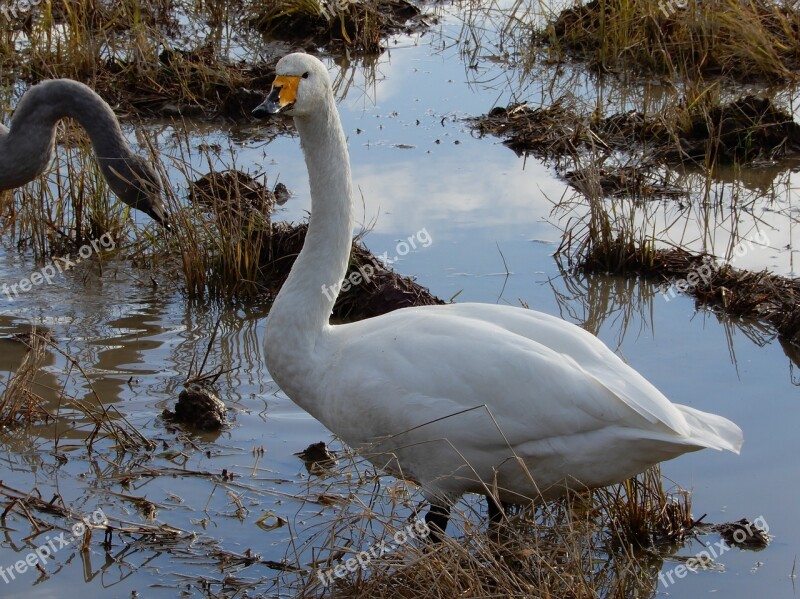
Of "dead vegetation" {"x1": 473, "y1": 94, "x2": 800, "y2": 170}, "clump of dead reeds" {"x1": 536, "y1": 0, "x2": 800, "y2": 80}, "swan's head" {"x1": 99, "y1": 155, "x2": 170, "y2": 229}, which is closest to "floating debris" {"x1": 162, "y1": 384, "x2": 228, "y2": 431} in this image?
"swan's head" {"x1": 99, "y1": 155, "x2": 170, "y2": 229}

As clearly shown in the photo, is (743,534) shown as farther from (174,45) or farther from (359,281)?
(174,45)

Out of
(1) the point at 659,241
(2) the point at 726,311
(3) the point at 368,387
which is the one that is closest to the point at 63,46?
(1) the point at 659,241

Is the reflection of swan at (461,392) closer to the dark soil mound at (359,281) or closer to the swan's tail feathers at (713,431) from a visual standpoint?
the swan's tail feathers at (713,431)

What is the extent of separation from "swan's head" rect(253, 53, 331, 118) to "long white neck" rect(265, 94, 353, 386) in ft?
0.39

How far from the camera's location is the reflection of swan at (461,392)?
4.20 m

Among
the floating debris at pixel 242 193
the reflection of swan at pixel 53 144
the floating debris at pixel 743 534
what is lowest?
the floating debris at pixel 743 534

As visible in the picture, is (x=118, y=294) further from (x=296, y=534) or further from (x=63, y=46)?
(x=63, y=46)

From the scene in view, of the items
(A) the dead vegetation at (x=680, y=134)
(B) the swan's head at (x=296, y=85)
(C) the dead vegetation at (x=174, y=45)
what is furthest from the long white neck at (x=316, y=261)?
(C) the dead vegetation at (x=174, y=45)

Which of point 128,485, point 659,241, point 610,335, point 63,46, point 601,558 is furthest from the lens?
point 63,46

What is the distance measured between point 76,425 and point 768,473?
3171 mm

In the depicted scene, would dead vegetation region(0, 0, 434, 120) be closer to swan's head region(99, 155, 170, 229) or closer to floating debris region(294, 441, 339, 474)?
swan's head region(99, 155, 170, 229)

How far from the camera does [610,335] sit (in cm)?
683

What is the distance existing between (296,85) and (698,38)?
25.2 ft

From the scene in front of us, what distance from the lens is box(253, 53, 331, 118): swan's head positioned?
445 cm
